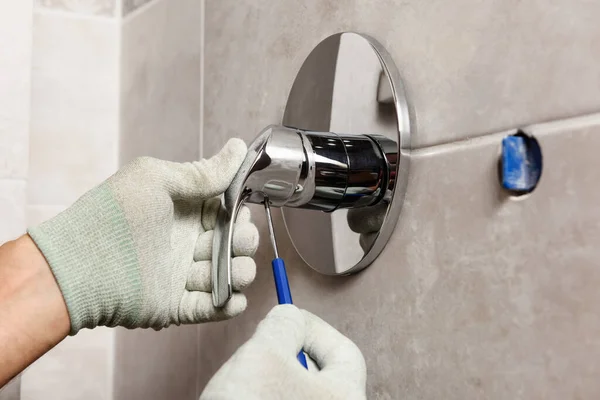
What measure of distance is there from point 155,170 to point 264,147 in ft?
0.28

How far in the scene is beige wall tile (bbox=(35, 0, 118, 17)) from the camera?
85 centimetres

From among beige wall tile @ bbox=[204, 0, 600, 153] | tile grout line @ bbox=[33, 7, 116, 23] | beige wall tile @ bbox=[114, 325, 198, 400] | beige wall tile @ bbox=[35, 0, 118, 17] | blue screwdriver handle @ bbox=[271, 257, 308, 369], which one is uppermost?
beige wall tile @ bbox=[35, 0, 118, 17]

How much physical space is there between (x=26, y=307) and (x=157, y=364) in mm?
339

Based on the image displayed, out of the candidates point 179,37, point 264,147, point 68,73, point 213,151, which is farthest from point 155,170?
point 68,73

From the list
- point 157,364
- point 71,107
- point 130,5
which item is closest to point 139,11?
point 130,5

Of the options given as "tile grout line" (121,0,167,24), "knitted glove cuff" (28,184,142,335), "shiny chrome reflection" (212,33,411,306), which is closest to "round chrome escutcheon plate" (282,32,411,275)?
"shiny chrome reflection" (212,33,411,306)

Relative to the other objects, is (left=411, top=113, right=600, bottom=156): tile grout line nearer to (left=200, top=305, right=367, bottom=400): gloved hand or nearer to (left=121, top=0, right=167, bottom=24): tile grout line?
(left=200, top=305, right=367, bottom=400): gloved hand

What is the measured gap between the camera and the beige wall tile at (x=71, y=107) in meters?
0.84

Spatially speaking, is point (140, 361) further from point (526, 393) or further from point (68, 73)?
point (526, 393)

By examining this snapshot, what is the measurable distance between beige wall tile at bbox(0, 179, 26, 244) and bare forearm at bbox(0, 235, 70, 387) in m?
0.32

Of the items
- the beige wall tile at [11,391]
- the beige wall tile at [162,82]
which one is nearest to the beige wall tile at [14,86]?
the beige wall tile at [162,82]

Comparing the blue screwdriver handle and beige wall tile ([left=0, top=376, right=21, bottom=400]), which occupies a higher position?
the blue screwdriver handle

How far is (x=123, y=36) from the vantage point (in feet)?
2.90

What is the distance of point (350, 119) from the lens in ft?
1.59
